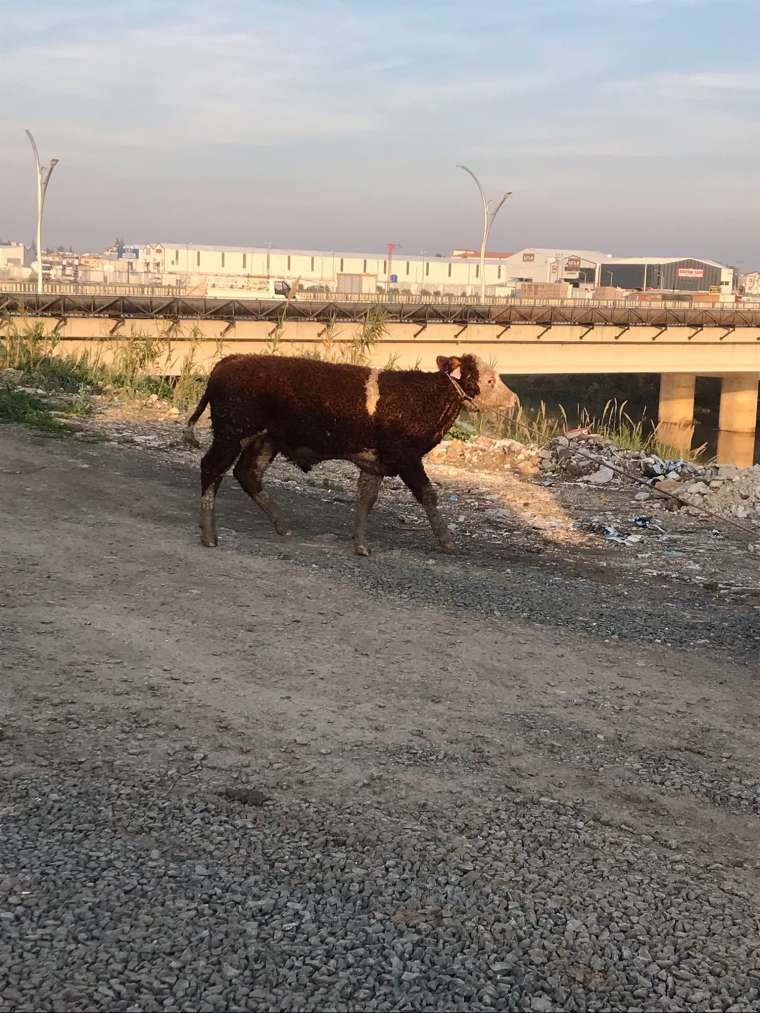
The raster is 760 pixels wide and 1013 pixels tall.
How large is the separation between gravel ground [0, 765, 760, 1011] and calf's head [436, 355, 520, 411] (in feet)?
17.7

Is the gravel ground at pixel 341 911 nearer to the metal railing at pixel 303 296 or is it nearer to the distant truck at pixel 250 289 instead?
the metal railing at pixel 303 296

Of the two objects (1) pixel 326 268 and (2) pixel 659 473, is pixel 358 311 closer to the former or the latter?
(2) pixel 659 473

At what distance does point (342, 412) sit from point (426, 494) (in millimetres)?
1128

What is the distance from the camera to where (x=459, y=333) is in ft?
119

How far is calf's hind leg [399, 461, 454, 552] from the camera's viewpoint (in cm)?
943

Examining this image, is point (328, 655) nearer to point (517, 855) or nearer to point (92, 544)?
point (517, 855)

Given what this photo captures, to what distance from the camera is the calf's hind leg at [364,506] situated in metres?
9.32

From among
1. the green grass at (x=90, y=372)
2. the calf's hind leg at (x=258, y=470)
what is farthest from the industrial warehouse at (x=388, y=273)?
the calf's hind leg at (x=258, y=470)

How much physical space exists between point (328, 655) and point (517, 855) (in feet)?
8.13

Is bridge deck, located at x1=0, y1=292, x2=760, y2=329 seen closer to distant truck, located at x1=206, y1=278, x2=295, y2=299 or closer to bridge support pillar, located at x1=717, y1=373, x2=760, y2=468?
bridge support pillar, located at x1=717, y1=373, x2=760, y2=468

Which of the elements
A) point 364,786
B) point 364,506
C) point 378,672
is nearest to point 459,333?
point 364,506

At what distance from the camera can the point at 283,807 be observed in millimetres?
4543

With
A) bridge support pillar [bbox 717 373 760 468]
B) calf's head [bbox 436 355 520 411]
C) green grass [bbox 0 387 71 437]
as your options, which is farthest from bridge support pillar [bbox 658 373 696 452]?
calf's head [bbox 436 355 520 411]

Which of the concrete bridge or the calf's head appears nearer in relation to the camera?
the calf's head
